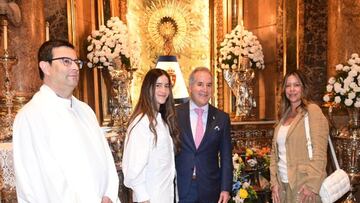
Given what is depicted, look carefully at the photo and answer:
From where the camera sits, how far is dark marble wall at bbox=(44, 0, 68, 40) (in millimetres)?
5414

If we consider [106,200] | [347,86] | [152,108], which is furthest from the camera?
[347,86]

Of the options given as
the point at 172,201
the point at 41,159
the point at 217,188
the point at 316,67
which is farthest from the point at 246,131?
the point at 41,159

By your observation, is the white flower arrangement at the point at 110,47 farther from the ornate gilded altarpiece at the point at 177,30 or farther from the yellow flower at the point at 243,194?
the yellow flower at the point at 243,194

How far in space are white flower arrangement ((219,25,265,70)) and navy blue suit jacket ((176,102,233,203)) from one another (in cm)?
325

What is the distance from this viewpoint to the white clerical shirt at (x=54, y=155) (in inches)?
80.1

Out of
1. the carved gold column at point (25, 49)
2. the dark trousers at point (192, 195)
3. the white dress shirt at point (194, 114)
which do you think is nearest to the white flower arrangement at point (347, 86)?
the white dress shirt at point (194, 114)

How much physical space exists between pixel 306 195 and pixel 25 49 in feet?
12.0

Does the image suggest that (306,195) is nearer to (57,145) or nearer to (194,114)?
(194,114)

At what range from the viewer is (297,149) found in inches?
121

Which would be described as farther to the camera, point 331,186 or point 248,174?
point 248,174

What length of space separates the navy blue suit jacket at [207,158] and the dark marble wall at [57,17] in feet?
9.93

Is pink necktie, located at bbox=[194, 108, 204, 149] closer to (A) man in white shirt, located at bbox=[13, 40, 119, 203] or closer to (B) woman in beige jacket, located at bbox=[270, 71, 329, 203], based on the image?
(B) woman in beige jacket, located at bbox=[270, 71, 329, 203]

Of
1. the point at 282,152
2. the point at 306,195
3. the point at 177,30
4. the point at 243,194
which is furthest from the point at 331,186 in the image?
the point at 177,30

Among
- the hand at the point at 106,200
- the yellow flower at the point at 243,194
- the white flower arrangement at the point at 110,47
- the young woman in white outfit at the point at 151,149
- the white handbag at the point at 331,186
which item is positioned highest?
the white flower arrangement at the point at 110,47
